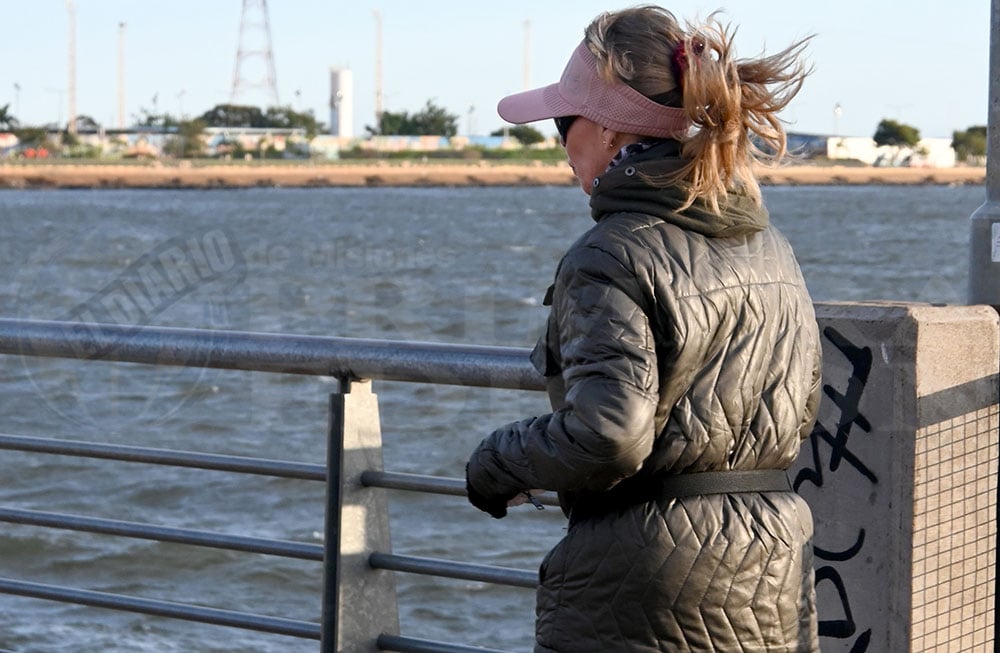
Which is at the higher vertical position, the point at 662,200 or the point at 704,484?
Answer: the point at 662,200

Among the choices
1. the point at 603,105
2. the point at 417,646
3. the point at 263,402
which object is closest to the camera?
the point at 603,105

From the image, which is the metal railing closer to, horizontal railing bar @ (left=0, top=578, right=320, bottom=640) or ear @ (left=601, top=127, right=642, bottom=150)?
horizontal railing bar @ (left=0, top=578, right=320, bottom=640)

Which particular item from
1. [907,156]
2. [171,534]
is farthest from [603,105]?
[907,156]

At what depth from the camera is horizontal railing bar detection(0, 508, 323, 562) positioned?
3322 millimetres

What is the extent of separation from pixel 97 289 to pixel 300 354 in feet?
145

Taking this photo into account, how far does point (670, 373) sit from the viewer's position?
221 cm

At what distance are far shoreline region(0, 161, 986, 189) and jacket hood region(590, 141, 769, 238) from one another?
409 ft

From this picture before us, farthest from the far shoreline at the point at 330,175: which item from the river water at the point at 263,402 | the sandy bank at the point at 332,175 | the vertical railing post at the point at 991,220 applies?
the vertical railing post at the point at 991,220

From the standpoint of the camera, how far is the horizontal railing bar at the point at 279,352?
2963mm

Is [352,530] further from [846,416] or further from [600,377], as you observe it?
[600,377]

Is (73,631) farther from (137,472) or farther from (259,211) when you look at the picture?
(259,211)

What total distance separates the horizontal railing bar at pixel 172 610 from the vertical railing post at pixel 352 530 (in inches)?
3.8

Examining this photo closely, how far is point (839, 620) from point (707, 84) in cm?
126

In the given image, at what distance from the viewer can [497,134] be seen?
147 metres
